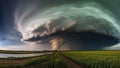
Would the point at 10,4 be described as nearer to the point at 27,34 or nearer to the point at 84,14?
the point at 27,34

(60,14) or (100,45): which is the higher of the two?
(60,14)

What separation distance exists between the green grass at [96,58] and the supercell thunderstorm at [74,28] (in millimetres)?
162

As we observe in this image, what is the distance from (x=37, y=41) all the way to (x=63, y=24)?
30.1 inches

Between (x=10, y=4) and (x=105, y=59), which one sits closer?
(x=105, y=59)

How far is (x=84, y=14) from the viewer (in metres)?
8.64

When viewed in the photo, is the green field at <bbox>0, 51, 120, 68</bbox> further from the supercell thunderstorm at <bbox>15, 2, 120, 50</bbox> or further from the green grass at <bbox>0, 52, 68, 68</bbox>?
the supercell thunderstorm at <bbox>15, 2, 120, 50</bbox>

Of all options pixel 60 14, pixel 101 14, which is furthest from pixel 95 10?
pixel 60 14

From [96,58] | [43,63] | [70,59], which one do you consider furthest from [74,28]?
[43,63]

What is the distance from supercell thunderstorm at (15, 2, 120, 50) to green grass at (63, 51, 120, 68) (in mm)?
162

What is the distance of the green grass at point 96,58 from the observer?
814 centimetres

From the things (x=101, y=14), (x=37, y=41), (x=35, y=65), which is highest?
(x=101, y=14)

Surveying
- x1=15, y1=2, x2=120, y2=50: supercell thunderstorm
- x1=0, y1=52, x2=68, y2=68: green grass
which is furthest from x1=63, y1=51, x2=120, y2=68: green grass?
x1=0, y1=52, x2=68, y2=68: green grass

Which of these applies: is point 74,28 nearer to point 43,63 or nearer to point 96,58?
point 96,58

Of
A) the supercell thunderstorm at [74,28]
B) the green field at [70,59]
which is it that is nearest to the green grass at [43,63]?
the green field at [70,59]
